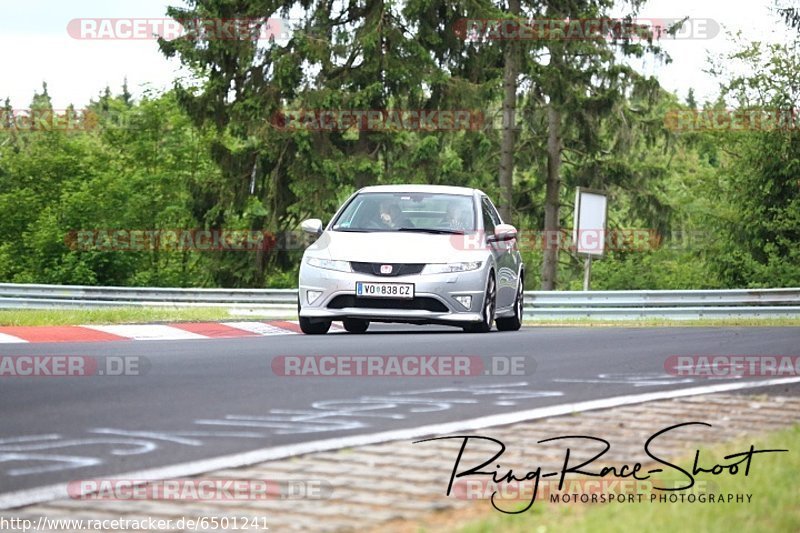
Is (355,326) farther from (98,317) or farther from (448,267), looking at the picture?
(98,317)

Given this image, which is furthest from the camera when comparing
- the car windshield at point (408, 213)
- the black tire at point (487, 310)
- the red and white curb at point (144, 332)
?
the car windshield at point (408, 213)

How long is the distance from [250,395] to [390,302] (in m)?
6.08

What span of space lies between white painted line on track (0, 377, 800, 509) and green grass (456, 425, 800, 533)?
1.30 m

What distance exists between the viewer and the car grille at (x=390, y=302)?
48.0 feet

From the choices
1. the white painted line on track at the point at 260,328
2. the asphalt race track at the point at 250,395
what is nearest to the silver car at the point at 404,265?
the asphalt race track at the point at 250,395

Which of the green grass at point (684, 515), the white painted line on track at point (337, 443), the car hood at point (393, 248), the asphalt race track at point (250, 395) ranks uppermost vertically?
the car hood at point (393, 248)

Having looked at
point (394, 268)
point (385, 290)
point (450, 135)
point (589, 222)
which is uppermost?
point (450, 135)

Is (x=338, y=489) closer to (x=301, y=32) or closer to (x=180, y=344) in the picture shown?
(x=180, y=344)

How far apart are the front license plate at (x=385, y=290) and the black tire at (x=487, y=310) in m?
1.07

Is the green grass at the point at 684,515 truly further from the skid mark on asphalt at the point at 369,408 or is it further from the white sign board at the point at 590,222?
the white sign board at the point at 590,222

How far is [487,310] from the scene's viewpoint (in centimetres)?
1541

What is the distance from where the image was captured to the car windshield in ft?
51.3

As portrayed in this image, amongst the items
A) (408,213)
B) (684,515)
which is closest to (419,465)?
(684,515)

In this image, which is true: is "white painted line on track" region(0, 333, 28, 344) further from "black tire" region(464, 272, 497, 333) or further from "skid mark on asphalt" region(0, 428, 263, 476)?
"skid mark on asphalt" region(0, 428, 263, 476)
